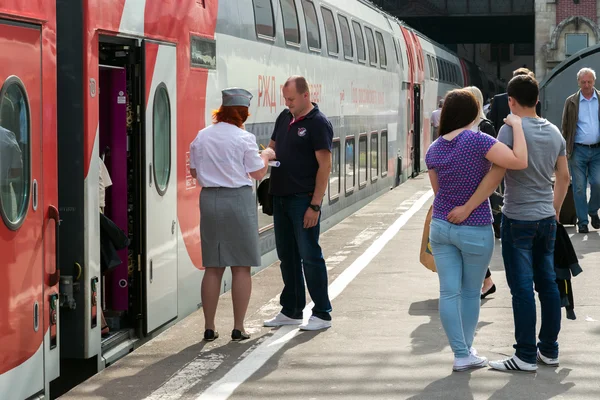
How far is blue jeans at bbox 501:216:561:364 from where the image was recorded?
23.1 feet

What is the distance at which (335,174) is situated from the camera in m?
16.3

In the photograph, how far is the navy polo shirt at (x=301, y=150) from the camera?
27.7 ft

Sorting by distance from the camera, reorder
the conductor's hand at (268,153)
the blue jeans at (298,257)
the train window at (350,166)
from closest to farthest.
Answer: the conductor's hand at (268,153)
the blue jeans at (298,257)
the train window at (350,166)

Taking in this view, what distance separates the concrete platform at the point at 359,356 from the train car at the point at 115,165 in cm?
32

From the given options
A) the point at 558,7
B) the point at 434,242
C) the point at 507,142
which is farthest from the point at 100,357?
the point at 558,7

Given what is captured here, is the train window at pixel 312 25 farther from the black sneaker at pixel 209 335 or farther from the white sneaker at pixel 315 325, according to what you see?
the black sneaker at pixel 209 335

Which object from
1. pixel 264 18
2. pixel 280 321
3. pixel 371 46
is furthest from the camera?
pixel 371 46

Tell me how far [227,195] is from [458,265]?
1735 mm

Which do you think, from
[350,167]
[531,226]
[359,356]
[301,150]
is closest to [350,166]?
[350,167]

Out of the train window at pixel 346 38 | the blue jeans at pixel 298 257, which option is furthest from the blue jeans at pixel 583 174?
the blue jeans at pixel 298 257

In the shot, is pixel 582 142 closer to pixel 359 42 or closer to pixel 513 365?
pixel 359 42

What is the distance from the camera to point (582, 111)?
14.1 meters

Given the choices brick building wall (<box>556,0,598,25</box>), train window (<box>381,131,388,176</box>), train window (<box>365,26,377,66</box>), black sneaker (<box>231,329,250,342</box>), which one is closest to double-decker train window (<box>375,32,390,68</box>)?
train window (<box>365,26,377,66</box>)

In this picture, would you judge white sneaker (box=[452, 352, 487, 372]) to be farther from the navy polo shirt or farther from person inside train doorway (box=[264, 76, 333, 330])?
the navy polo shirt
